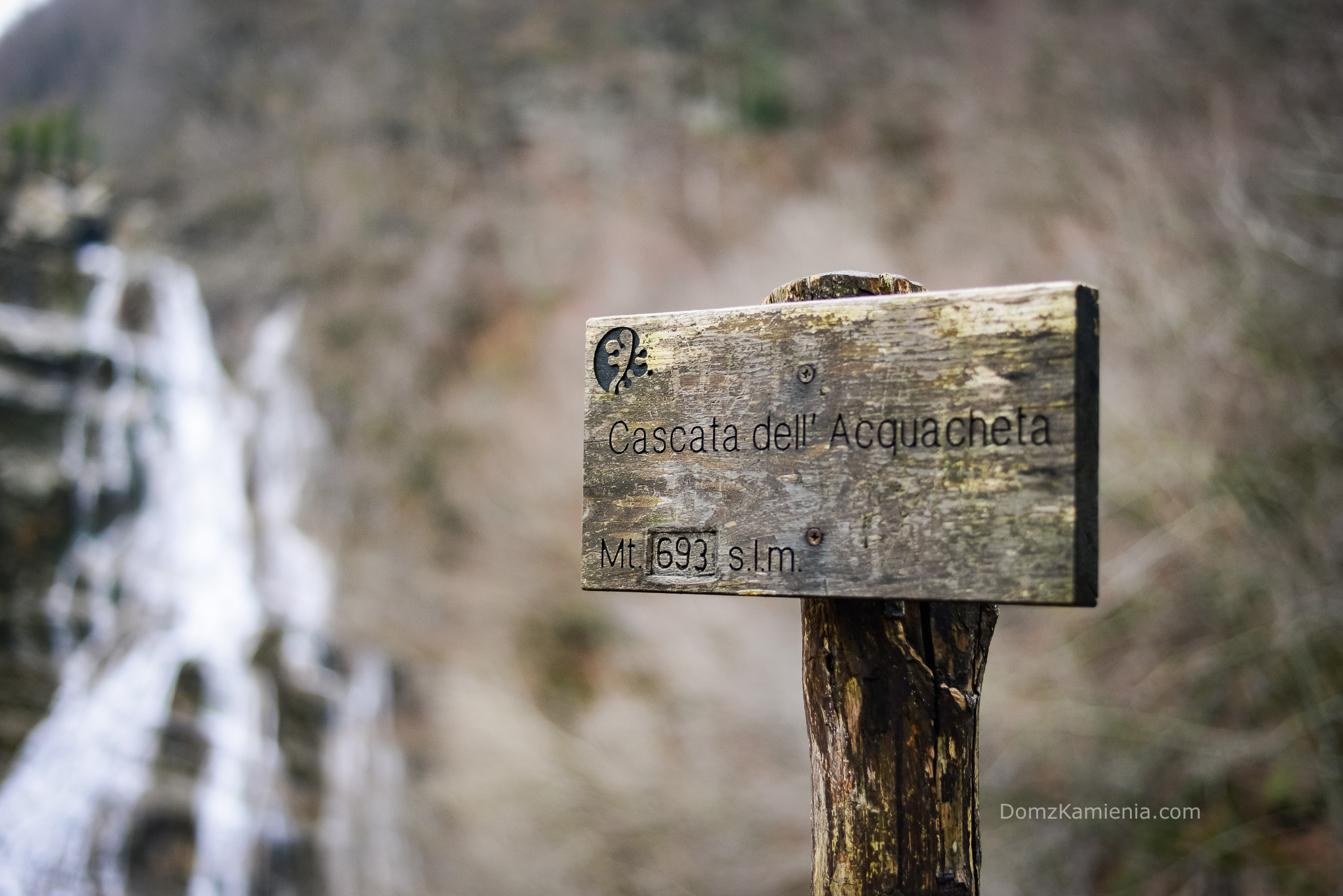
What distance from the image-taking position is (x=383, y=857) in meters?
6.98

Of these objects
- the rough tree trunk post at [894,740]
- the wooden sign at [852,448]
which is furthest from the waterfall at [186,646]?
the wooden sign at [852,448]

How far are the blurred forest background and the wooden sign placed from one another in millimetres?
4476

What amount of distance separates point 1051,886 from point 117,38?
40.2 feet

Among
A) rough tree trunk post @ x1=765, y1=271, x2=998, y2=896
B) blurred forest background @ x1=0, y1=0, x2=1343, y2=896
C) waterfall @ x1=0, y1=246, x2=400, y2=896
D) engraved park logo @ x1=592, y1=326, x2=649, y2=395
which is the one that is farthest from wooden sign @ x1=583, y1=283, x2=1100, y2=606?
waterfall @ x1=0, y1=246, x2=400, y2=896

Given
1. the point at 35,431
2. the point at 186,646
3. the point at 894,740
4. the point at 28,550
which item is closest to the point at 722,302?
the point at 186,646

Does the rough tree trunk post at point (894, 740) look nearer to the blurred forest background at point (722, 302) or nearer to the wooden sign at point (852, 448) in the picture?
the wooden sign at point (852, 448)

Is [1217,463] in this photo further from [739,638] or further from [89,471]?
[89,471]

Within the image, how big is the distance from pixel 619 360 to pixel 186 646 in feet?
25.6

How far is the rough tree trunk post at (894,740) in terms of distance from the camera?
4.91 feet

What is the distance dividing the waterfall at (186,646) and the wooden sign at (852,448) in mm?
6540

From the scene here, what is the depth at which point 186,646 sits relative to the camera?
7.97 meters

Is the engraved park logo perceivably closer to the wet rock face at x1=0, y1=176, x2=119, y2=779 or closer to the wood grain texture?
the wood grain texture

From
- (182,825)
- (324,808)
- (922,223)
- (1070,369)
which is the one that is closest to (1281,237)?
(922,223)

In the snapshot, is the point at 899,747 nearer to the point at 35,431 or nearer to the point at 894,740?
the point at 894,740
